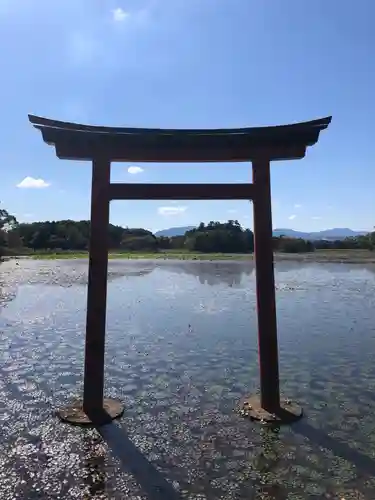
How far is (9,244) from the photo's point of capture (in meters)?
77.4

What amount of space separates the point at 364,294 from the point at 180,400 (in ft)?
60.9

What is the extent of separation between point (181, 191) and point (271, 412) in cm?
369

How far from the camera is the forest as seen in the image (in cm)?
8556

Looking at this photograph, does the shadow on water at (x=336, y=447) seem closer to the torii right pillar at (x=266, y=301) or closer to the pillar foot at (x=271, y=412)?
the pillar foot at (x=271, y=412)

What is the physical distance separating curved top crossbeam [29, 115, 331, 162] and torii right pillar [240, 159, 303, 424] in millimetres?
324

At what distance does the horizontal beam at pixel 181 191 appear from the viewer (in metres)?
6.86

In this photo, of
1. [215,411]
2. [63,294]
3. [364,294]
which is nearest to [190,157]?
[215,411]

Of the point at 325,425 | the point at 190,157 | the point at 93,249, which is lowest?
the point at 325,425

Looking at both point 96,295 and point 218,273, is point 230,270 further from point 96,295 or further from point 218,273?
point 96,295

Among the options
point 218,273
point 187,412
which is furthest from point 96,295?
point 218,273

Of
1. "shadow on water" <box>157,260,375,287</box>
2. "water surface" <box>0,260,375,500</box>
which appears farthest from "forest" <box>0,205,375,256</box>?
"water surface" <box>0,260,375,500</box>

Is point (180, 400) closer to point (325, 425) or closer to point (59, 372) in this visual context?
point (325, 425)

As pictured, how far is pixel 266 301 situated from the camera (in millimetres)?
6875

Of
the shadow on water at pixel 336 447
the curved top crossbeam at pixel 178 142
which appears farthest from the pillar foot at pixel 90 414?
the curved top crossbeam at pixel 178 142
